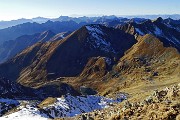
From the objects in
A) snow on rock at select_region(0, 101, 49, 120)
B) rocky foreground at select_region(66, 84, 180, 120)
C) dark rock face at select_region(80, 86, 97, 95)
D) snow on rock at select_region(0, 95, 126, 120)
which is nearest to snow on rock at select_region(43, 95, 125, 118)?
snow on rock at select_region(0, 95, 126, 120)

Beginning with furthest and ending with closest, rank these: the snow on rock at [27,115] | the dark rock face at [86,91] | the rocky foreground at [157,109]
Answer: the dark rock face at [86,91] → the snow on rock at [27,115] → the rocky foreground at [157,109]

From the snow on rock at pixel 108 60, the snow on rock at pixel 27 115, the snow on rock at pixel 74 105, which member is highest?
the snow on rock at pixel 27 115

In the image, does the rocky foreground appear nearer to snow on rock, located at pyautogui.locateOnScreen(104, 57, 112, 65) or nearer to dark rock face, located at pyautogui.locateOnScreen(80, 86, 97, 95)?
dark rock face, located at pyautogui.locateOnScreen(80, 86, 97, 95)

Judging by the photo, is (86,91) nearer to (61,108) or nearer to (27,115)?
(61,108)

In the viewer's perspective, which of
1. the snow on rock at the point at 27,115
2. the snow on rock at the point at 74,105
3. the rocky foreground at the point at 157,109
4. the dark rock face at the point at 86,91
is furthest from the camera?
the dark rock face at the point at 86,91

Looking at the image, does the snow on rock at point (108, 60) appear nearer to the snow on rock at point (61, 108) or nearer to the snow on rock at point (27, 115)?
the snow on rock at point (61, 108)

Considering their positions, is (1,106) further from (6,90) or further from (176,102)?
(176,102)

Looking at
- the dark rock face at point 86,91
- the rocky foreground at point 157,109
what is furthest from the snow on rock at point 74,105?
the dark rock face at point 86,91

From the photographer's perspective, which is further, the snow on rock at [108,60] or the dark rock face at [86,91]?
the snow on rock at [108,60]

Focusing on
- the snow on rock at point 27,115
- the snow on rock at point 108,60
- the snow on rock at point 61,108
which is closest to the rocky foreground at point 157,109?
the snow on rock at point 27,115

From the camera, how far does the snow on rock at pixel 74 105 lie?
60.8 m

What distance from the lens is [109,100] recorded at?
79.6 m

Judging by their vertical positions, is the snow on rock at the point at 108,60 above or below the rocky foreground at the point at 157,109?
below

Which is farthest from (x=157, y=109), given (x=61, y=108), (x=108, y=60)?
(x=108, y=60)
